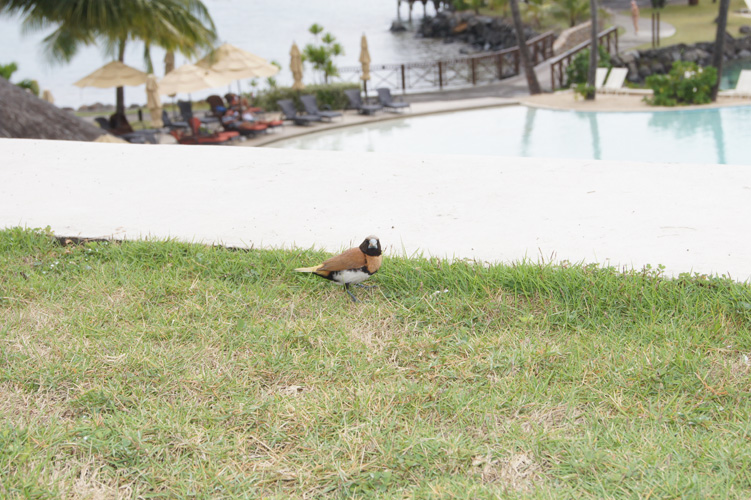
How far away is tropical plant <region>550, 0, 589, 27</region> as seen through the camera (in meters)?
34.8

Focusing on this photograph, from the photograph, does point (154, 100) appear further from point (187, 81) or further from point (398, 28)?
point (398, 28)

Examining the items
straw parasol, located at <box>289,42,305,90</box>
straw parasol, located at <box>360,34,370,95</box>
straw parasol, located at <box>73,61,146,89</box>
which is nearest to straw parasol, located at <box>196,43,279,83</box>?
straw parasol, located at <box>289,42,305,90</box>

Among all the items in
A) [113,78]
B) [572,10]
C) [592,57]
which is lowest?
[592,57]

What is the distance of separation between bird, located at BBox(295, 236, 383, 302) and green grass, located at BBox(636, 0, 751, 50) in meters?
31.2

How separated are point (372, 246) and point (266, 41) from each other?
79982mm

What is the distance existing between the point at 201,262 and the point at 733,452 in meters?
3.39

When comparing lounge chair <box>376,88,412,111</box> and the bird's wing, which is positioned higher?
lounge chair <box>376,88,412,111</box>

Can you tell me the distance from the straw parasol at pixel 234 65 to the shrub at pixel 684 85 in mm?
11352

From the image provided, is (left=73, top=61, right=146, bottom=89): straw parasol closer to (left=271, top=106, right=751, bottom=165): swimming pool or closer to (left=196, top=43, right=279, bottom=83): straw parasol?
(left=196, top=43, right=279, bottom=83): straw parasol

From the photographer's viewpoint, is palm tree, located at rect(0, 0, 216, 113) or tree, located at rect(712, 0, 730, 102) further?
palm tree, located at rect(0, 0, 216, 113)

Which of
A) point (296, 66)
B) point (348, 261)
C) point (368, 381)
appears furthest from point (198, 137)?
point (368, 381)

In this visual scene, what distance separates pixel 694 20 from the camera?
3906 centimetres

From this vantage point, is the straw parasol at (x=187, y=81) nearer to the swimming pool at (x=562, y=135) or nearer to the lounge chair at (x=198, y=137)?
the lounge chair at (x=198, y=137)

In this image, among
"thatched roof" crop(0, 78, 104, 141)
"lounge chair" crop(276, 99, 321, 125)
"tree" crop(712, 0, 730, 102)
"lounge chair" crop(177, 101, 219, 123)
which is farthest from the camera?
"lounge chair" crop(177, 101, 219, 123)
